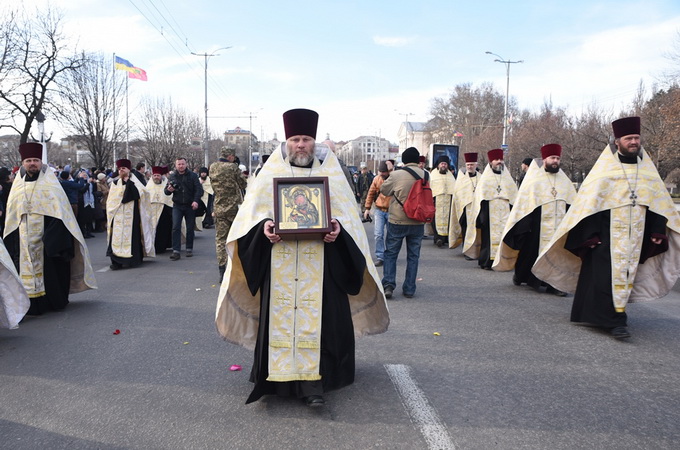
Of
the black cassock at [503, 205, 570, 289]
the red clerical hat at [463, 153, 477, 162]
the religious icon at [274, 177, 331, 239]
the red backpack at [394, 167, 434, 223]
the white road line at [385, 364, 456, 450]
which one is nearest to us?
the white road line at [385, 364, 456, 450]

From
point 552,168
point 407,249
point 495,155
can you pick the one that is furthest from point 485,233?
point 407,249

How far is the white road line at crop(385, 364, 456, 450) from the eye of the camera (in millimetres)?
3459

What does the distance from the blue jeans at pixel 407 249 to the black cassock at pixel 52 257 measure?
4167 millimetres

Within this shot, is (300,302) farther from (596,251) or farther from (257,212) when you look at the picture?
(596,251)

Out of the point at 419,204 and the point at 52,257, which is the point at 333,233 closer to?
the point at 419,204

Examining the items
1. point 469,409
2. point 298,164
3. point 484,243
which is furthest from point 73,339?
point 484,243

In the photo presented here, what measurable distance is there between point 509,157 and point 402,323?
44.2 metres

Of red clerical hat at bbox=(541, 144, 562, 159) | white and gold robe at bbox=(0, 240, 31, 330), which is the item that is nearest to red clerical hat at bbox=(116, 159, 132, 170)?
white and gold robe at bbox=(0, 240, 31, 330)

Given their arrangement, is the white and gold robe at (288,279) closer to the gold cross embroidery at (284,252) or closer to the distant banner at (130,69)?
the gold cross embroidery at (284,252)

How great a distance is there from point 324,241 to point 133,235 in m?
7.60

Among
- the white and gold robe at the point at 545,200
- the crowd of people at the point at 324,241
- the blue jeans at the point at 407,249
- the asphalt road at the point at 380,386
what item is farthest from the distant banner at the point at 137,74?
the white and gold robe at the point at 545,200

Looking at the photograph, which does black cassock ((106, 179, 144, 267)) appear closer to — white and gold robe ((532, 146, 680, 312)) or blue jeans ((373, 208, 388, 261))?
blue jeans ((373, 208, 388, 261))

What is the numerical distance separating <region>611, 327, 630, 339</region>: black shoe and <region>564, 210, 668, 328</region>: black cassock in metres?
0.06

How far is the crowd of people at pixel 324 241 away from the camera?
13.0 ft
